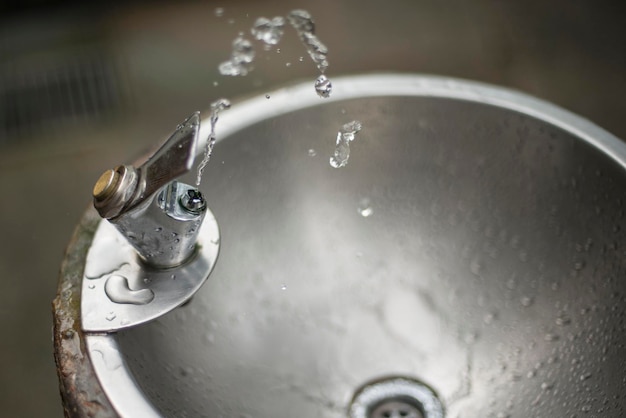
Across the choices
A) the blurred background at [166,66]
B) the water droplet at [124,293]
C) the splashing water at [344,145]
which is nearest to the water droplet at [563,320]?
the splashing water at [344,145]

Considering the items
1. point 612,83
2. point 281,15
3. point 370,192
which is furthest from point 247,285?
point 281,15

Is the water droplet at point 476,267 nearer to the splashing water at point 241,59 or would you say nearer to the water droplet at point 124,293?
the water droplet at point 124,293

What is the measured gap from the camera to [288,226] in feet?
2.66

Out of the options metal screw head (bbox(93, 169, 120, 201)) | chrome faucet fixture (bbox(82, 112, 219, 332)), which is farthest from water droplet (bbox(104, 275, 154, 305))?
metal screw head (bbox(93, 169, 120, 201))

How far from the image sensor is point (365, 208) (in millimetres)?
821

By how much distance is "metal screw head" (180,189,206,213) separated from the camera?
2.12ft

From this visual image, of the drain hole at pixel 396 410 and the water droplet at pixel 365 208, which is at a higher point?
the water droplet at pixel 365 208

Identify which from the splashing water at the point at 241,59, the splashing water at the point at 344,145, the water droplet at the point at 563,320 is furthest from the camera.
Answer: the splashing water at the point at 241,59

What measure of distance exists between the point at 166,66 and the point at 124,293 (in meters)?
1.44

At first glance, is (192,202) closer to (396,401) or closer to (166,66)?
(396,401)

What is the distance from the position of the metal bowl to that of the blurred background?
0.90 meters

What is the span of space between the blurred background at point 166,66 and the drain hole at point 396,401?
1.00 m

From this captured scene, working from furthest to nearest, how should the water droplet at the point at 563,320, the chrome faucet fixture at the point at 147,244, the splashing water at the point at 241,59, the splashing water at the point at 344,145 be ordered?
the splashing water at the point at 241,59 → the splashing water at the point at 344,145 → the water droplet at the point at 563,320 → the chrome faucet fixture at the point at 147,244

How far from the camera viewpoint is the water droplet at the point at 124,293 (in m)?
0.66
